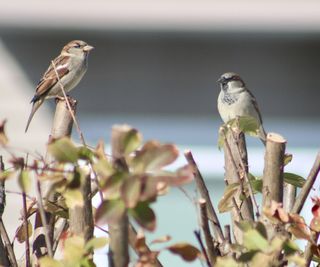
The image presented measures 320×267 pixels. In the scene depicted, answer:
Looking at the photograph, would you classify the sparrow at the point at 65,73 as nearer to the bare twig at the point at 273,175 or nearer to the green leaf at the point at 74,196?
the bare twig at the point at 273,175

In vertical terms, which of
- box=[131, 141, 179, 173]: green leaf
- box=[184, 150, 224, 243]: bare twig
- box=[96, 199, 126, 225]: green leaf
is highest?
box=[131, 141, 179, 173]: green leaf

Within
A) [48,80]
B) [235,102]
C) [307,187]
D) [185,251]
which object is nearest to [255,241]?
[185,251]

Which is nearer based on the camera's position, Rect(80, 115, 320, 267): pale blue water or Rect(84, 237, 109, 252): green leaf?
Rect(84, 237, 109, 252): green leaf

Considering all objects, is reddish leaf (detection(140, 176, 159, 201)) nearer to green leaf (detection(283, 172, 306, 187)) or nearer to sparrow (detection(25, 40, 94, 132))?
green leaf (detection(283, 172, 306, 187))

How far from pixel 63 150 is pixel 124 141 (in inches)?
3.8

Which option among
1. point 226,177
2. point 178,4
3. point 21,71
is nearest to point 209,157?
point 178,4

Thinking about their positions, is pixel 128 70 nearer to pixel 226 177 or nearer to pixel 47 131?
pixel 47 131

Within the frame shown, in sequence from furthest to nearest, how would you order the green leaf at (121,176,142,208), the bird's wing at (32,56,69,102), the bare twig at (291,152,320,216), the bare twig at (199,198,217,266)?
the bird's wing at (32,56,69,102), the bare twig at (291,152,320,216), the bare twig at (199,198,217,266), the green leaf at (121,176,142,208)

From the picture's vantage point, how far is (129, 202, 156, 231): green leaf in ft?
3.14

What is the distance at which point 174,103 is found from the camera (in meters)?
6.06

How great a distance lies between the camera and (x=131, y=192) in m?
0.92

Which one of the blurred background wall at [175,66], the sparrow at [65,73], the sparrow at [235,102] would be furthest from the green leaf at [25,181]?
the blurred background wall at [175,66]

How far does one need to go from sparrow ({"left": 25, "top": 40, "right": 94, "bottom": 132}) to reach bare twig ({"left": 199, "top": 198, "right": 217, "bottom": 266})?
372 cm

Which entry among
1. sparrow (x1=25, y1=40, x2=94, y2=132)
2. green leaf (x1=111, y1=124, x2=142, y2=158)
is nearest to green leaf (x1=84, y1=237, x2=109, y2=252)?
green leaf (x1=111, y1=124, x2=142, y2=158)
